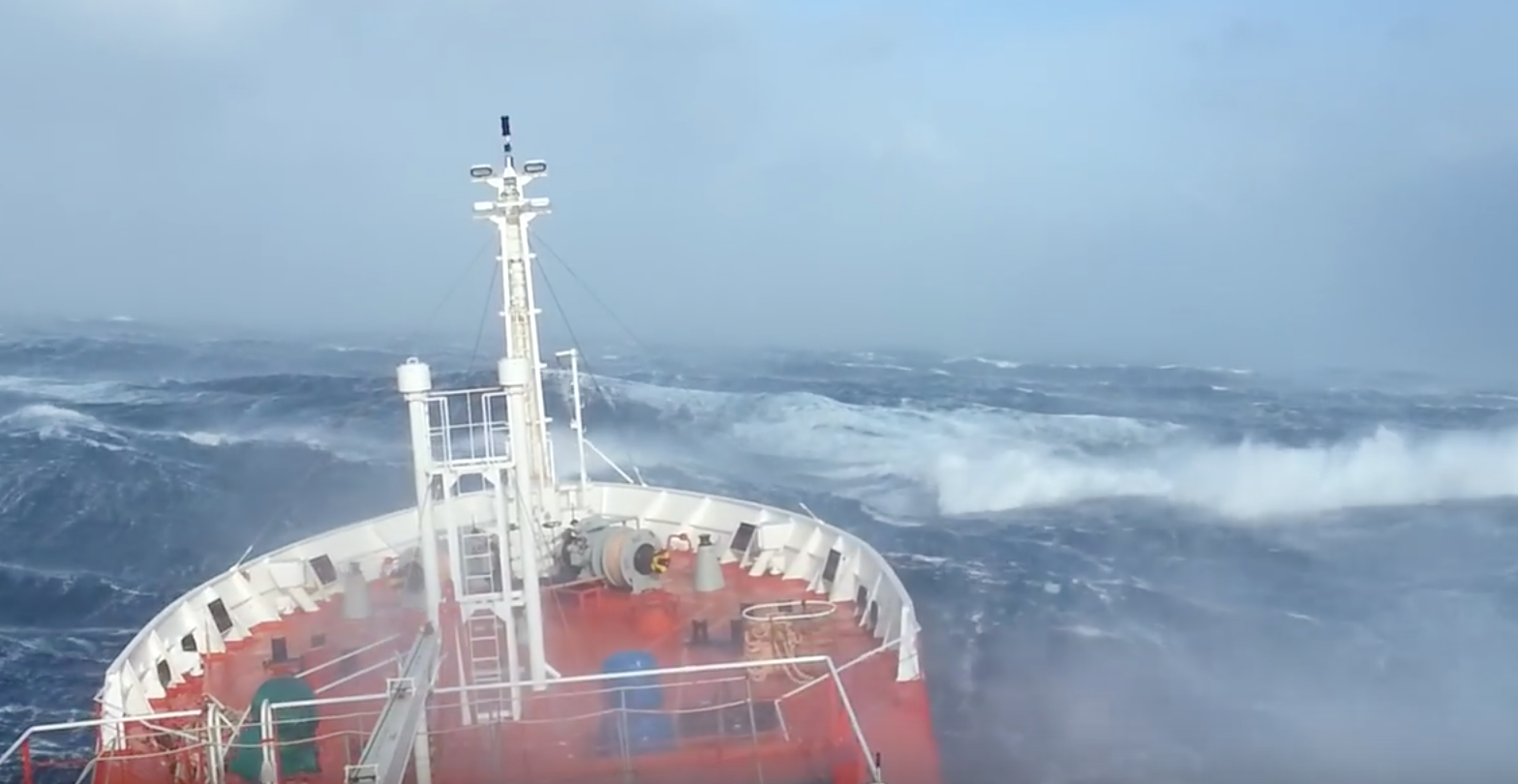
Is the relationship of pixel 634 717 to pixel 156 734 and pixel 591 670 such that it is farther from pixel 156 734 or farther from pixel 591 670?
pixel 156 734

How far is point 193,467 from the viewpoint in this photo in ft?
97.6

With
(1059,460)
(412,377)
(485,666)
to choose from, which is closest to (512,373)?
(412,377)

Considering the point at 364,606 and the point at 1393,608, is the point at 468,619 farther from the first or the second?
the point at 1393,608

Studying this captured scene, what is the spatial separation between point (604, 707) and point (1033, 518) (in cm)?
2127

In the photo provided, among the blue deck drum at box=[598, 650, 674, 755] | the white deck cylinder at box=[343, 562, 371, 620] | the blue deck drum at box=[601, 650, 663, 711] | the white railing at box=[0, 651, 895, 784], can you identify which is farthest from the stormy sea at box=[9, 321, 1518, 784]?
the white railing at box=[0, 651, 895, 784]

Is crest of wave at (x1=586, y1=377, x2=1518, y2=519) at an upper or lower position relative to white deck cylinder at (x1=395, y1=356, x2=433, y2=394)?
lower

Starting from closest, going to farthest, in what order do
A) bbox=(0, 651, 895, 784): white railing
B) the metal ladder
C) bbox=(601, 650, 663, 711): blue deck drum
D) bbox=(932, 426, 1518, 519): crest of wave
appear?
1. bbox=(0, 651, 895, 784): white railing
2. the metal ladder
3. bbox=(601, 650, 663, 711): blue deck drum
4. bbox=(932, 426, 1518, 519): crest of wave

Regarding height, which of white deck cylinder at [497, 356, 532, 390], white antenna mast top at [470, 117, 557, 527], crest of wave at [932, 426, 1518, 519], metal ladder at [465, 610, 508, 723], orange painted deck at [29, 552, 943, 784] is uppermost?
white antenna mast top at [470, 117, 557, 527]

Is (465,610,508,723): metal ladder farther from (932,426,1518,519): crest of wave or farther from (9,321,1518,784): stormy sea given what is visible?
(932,426,1518,519): crest of wave

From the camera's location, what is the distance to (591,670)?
11484 millimetres

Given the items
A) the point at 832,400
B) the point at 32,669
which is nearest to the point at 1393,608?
the point at 32,669

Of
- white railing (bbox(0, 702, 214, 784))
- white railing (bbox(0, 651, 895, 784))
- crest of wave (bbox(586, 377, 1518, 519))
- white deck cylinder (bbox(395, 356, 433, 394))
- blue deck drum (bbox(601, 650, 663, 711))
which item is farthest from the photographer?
crest of wave (bbox(586, 377, 1518, 519))

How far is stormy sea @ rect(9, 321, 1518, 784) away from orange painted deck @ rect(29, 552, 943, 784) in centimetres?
390

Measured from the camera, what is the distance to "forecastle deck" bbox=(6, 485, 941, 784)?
898 centimetres
